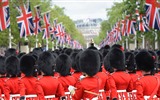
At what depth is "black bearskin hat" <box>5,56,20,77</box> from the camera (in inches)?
396

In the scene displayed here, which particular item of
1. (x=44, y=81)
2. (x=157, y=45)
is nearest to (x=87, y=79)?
(x=44, y=81)

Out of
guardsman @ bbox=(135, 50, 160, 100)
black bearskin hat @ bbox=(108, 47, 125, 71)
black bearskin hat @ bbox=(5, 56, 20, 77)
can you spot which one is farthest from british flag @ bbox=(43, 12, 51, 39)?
guardsman @ bbox=(135, 50, 160, 100)

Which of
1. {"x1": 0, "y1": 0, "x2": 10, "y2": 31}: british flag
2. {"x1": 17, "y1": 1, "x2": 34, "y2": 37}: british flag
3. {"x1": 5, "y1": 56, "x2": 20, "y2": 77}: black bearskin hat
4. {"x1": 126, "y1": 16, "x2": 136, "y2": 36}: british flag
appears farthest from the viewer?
{"x1": 126, "y1": 16, "x2": 136, "y2": 36}: british flag

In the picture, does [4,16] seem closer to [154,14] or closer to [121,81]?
[154,14]

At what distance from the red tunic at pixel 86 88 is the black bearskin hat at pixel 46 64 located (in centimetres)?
118

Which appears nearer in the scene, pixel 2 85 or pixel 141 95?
pixel 141 95

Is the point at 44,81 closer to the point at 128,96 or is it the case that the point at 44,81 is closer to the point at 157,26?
the point at 128,96

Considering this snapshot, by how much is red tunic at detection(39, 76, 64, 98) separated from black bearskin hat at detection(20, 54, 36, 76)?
1158 millimetres

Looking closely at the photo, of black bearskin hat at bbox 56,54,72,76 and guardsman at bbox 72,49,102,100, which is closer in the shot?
guardsman at bbox 72,49,102,100

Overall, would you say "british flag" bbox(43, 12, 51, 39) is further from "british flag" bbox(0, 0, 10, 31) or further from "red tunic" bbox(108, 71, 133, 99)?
"red tunic" bbox(108, 71, 133, 99)

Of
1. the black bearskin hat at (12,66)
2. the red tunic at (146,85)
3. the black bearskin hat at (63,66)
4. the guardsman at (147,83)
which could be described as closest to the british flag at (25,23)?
the black bearskin hat at (12,66)

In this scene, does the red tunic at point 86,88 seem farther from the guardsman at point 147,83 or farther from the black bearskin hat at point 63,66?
the black bearskin hat at point 63,66

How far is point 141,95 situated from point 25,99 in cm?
263

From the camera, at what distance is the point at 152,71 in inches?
303
